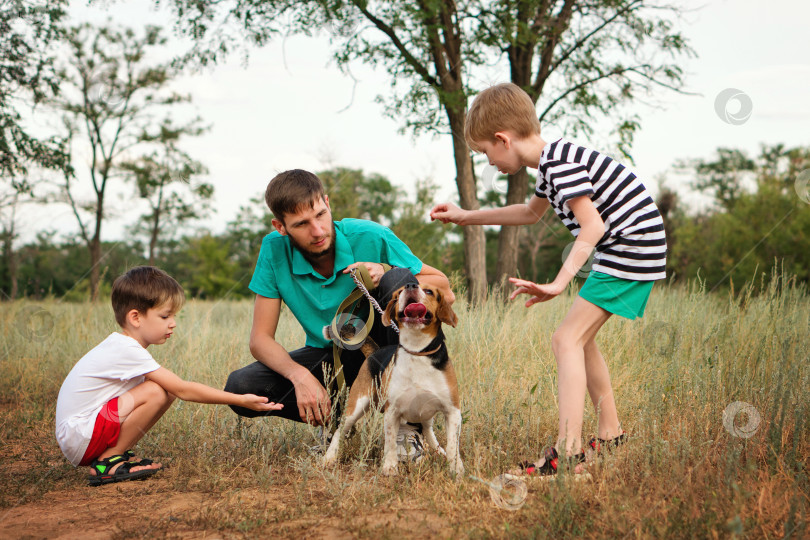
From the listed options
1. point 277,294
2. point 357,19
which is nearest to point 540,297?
point 277,294

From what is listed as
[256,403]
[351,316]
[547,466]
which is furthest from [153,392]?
[547,466]

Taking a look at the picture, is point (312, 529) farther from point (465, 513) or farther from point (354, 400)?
point (354, 400)

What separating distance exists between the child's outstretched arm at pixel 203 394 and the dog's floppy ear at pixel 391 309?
2.60 feet

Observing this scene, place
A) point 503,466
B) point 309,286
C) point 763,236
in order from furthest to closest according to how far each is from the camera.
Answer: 1. point 763,236
2. point 309,286
3. point 503,466

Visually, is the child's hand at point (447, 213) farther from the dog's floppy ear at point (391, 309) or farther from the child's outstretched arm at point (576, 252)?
the child's outstretched arm at point (576, 252)

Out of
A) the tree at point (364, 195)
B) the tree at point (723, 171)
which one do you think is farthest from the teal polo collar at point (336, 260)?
the tree at point (723, 171)

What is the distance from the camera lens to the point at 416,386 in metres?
3.31

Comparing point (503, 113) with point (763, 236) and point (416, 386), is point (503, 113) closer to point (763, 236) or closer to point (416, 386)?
point (416, 386)

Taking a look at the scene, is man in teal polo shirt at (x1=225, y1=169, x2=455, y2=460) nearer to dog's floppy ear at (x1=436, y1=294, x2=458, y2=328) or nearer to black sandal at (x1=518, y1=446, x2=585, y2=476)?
dog's floppy ear at (x1=436, y1=294, x2=458, y2=328)

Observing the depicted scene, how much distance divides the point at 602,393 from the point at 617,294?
70 centimetres

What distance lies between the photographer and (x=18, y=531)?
2869 mm

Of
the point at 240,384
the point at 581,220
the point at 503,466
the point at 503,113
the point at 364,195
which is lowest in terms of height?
the point at 503,466

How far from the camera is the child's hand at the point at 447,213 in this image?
12.1ft

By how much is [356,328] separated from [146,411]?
1311 millimetres
